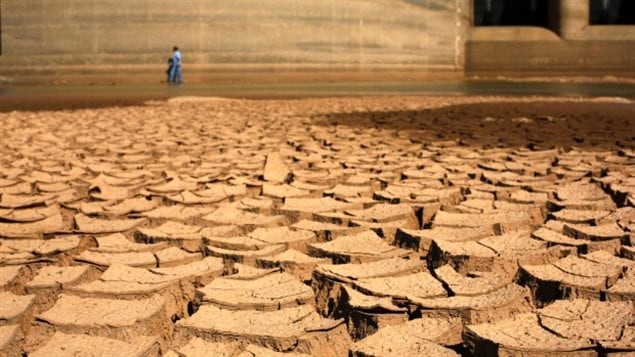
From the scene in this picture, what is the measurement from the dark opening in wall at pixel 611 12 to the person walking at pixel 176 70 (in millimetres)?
11958

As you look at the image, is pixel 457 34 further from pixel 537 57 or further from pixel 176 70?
pixel 176 70

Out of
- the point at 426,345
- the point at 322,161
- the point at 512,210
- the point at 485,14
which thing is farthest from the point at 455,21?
the point at 426,345

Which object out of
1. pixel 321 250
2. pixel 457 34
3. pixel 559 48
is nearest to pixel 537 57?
pixel 559 48

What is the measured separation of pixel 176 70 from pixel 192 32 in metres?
1.89

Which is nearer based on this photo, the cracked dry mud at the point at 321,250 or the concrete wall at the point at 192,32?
the cracked dry mud at the point at 321,250

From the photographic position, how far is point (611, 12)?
67.1 ft

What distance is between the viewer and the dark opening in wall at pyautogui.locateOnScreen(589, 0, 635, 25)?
802 inches

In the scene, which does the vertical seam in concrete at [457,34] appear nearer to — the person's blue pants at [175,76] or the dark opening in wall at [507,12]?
the dark opening in wall at [507,12]

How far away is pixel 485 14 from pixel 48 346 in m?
20.5

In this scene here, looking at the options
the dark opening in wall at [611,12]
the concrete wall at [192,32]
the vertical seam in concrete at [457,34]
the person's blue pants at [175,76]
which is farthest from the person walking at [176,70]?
the dark opening in wall at [611,12]

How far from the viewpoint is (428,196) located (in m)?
2.73

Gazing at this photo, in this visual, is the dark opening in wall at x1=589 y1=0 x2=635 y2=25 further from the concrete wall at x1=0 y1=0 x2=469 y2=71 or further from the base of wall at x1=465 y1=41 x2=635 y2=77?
the concrete wall at x1=0 y1=0 x2=469 y2=71

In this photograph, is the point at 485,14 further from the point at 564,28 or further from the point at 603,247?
the point at 603,247

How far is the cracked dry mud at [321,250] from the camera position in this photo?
135cm
